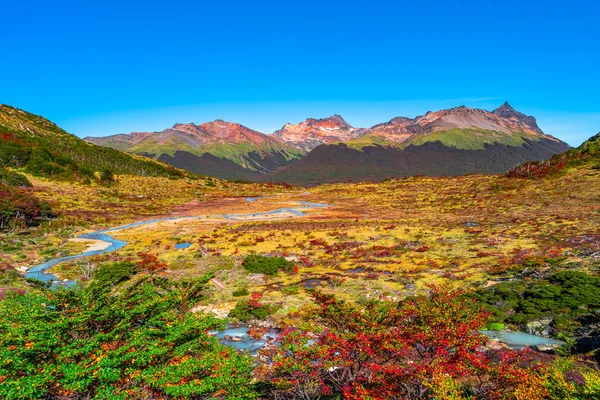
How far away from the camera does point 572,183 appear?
243ft

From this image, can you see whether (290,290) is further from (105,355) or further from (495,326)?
(105,355)

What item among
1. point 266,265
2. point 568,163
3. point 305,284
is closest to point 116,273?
point 266,265

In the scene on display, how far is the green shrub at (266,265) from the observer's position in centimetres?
3447

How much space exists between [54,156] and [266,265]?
13518 cm

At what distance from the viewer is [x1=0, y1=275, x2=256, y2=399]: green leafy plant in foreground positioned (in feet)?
31.2

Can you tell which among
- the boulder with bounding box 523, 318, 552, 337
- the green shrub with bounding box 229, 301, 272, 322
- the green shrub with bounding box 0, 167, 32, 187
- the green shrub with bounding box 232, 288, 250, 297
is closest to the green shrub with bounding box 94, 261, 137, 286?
the green shrub with bounding box 232, 288, 250, 297

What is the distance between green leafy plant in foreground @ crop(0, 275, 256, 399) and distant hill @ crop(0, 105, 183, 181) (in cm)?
12525

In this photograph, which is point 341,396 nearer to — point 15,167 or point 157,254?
point 157,254

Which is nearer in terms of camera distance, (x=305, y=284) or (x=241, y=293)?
(x=241, y=293)

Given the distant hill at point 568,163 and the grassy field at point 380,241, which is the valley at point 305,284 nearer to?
the grassy field at point 380,241

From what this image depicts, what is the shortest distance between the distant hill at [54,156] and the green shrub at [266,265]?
109 metres

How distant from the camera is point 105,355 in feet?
34.2

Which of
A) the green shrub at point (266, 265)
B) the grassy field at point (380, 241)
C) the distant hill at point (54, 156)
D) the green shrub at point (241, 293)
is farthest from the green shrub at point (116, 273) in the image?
the distant hill at point (54, 156)

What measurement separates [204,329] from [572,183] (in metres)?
88.8
